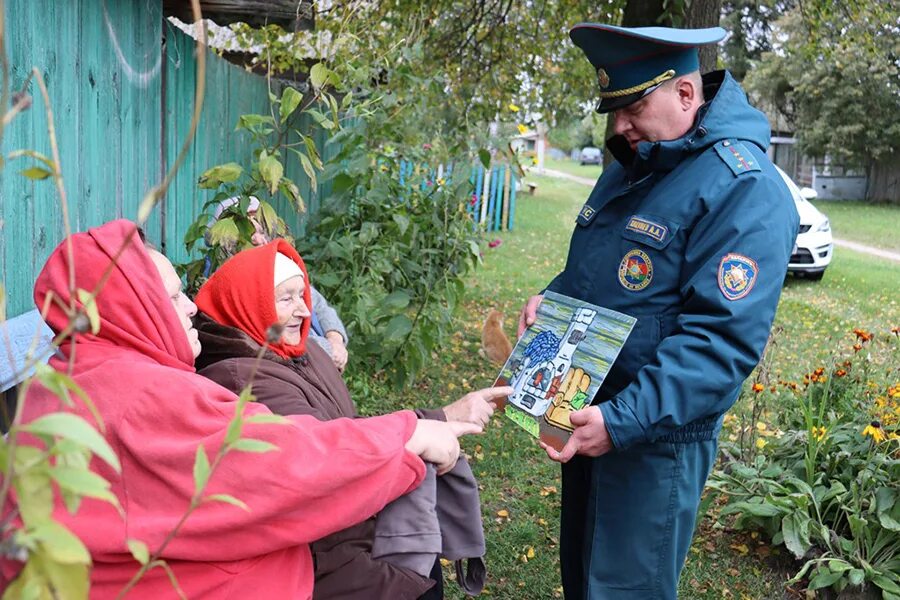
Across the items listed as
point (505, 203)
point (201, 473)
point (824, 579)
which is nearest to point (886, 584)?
point (824, 579)

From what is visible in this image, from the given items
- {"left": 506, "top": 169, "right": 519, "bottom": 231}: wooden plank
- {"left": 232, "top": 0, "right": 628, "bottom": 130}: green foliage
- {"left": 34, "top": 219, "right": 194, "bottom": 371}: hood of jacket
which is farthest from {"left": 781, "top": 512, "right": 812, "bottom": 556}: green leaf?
{"left": 506, "top": 169, "right": 519, "bottom": 231}: wooden plank

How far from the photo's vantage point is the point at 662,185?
2502 mm

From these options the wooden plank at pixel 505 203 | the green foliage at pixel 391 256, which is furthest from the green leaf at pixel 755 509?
the wooden plank at pixel 505 203

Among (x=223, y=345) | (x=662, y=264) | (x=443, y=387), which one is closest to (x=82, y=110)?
(x=223, y=345)

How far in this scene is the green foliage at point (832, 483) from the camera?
146 inches

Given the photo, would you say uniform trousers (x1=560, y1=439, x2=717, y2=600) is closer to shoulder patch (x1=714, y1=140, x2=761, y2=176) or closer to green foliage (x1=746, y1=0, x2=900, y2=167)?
shoulder patch (x1=714, y1=140, x2=761, y2=176)

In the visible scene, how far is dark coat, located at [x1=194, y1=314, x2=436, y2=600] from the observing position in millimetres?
2125

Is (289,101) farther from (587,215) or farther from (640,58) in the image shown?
(640,58)

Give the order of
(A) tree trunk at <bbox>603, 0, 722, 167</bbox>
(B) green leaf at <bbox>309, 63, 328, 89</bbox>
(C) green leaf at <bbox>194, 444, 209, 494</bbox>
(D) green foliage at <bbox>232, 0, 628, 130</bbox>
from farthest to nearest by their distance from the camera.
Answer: (D) green foliage at <bbox>232, 0, 628, 130</bbox>, (A) tree trunk at <bbox>603, 0, 722, 167</bbox>, (B) green leaf at <bbox>309, 63, 328, 89</bbox>, (C) green leaf at <bbox>194, 444, 209, 494</bbox>

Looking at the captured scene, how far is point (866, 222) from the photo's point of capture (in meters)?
23.2

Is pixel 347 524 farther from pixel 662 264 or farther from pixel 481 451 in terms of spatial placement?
pixel 481 451

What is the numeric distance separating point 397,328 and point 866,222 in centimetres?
2128

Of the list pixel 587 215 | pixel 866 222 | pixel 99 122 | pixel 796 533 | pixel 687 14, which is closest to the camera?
pixel 587 215

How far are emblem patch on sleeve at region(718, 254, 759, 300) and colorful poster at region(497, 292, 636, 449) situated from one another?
0.28 meters
